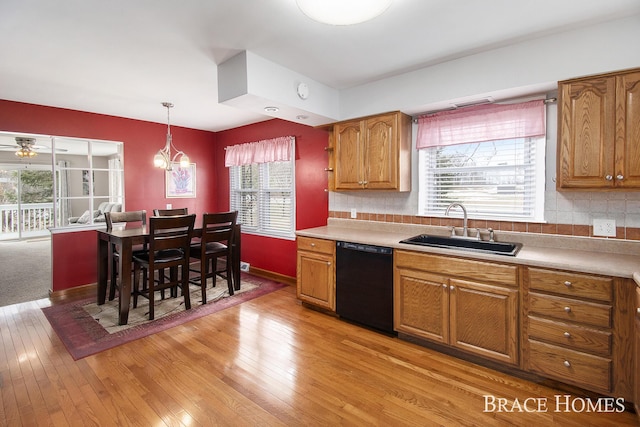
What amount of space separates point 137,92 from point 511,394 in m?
4.15

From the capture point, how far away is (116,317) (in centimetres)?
313

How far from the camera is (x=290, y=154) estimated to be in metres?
4.20

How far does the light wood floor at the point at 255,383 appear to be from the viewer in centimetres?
175

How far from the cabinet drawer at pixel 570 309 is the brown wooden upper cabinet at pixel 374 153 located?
4.62 feet

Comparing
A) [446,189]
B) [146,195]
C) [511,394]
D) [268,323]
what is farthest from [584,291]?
[146,195]

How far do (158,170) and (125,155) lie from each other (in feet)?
1.58

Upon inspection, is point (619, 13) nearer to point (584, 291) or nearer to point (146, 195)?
point (584, 291)

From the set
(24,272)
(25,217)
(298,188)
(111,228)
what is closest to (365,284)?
(298,188)

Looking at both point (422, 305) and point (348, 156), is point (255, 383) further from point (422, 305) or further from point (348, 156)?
point (348, 156)

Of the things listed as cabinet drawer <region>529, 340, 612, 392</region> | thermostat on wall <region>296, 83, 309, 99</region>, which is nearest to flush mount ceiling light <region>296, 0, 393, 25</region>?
thermostat on wall <region>296, 83, 309, 99</region>

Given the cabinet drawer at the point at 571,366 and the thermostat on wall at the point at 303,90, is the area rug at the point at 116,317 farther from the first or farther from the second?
the cabinet drawer at the point at 571,366

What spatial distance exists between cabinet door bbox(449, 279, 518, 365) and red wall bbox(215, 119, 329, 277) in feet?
6.46

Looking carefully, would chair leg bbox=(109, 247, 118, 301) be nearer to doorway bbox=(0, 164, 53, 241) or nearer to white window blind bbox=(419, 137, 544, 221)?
white window blind bbox=(419, 137, 544, 221)

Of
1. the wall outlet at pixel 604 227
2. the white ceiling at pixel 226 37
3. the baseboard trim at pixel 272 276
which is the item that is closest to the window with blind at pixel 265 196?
the baseboard trim at pixel 272 276
